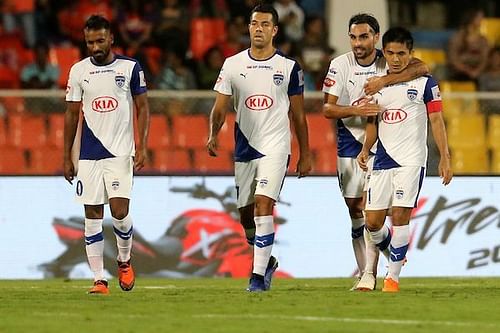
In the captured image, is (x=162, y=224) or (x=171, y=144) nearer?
(x=162, y=224)

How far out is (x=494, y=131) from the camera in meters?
18.2

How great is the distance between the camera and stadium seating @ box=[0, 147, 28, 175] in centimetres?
1692

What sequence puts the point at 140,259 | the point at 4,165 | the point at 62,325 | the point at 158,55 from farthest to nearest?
the point at 158,55, the point at 4,165, the point at 140,259, the point at 62,325

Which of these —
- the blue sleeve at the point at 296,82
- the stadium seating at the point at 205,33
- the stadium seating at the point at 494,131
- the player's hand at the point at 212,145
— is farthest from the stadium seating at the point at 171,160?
the blue sleeve at the point at 296,82

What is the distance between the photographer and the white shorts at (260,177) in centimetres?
1192

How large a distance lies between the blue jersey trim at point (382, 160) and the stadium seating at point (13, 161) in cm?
606

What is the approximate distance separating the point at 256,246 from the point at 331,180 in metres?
4.32

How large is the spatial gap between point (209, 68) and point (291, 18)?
88.2 inches

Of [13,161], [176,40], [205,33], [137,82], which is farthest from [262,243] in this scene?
[205,33]

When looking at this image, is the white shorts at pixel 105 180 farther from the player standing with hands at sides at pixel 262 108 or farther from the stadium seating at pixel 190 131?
the stadium seating at pixel 190 131

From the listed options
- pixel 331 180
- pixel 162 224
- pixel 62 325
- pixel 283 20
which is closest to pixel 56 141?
pixel 162 224

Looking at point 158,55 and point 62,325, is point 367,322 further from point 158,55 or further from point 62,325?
point 158,55

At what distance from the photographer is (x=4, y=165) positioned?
1692cm

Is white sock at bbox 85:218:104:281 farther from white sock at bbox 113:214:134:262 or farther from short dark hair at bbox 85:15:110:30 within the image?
short dark hair at bbox 85:15:110:30
